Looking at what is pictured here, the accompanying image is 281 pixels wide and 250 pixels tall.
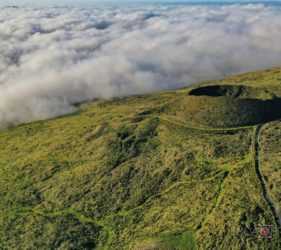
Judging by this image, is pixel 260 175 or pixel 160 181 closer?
pixel 260 175

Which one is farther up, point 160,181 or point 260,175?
point 260,175

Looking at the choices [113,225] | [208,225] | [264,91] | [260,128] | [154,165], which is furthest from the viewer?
[264,91]

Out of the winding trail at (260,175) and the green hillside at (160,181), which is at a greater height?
the winding trail at (260,175)

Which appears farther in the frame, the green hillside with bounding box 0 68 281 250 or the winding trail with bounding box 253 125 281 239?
the green hillside with bounding box 0 68 281 250

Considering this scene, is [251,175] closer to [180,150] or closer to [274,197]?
[274,197]

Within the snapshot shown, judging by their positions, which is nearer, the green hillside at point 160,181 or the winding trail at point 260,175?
the winding trail at point 260,175

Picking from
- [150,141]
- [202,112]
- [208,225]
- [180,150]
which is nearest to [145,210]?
[208,225]

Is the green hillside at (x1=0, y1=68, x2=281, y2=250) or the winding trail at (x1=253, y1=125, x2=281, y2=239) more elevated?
the winding trail at (x1=253, y1=125, x2=281, y2=239)

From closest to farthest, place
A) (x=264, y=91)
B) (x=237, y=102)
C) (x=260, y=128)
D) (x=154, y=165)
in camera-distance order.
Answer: (x=154, y=165) → (x=260, y=128) → (x=237, y=102) → (x=264, y=91)
